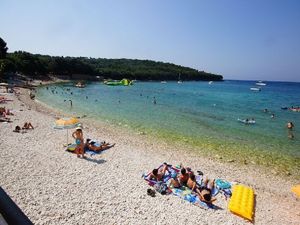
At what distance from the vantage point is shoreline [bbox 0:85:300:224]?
9.38 metres

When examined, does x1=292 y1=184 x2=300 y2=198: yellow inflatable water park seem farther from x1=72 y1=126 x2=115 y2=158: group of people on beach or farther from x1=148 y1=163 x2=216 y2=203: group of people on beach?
x1=72 y1=126 x2=115 y2=158: group of people on beach

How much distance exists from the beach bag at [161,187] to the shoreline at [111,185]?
0.37 metres

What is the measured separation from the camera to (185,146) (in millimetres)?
19688

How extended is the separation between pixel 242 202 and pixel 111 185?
17.2ft

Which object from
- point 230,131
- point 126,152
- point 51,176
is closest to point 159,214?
point 51,176

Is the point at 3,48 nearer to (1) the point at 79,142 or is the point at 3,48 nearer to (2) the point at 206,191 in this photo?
(1) the point at 79,142

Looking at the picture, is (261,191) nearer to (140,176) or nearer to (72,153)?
(140,176)

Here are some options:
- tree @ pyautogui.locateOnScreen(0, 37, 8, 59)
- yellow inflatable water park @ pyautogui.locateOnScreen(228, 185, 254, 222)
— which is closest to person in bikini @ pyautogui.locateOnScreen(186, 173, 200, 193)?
yellow inflatable water park @ pyautogui.locateOnScreen(228, 185, 254, 222)

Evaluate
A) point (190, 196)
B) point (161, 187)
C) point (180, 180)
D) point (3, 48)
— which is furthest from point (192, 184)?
point (3, 48)

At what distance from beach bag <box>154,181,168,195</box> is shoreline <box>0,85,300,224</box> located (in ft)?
1.22

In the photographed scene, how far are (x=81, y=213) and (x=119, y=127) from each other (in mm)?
16296

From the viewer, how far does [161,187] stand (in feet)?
38.2

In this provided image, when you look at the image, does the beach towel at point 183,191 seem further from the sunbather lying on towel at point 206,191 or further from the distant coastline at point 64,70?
the distant coastline at point 64,70

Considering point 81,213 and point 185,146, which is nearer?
point 81,213
